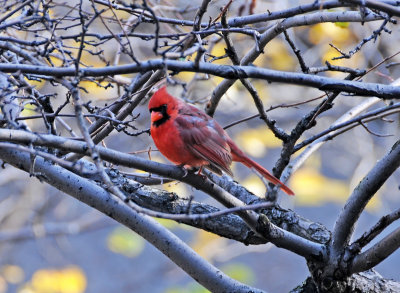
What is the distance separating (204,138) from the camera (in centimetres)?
330

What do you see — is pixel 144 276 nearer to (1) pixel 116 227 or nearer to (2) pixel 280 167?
(1) pixel 116 227

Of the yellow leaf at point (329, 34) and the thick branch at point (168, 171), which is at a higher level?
the yellow leaf at point (329, 34)

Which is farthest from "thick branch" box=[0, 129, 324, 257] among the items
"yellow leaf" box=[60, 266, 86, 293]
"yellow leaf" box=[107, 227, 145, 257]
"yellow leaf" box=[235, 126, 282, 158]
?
"yellow leaf" box=[60, 266, 86, 293]

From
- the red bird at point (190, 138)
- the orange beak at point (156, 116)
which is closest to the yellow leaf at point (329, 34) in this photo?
the red bird at point (190, 138)

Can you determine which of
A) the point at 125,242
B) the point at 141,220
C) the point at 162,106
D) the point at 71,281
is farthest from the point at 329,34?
the point at 141,220

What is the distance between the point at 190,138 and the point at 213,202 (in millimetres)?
3363

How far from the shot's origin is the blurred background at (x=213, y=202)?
20.6 ft

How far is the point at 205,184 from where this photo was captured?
98.3 inches

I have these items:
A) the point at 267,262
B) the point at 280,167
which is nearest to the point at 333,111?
the point at 267,262

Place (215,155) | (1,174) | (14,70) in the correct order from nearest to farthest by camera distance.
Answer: (14,70)
(215,155)
(1,174)

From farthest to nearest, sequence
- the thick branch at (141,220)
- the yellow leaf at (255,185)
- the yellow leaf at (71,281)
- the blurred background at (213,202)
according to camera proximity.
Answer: the yellow leaf at (71,281) → the blurred background at (213,202) → the yellow leaf at (255,185) → the thick branch at (141,220)

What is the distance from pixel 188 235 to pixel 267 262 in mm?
1029

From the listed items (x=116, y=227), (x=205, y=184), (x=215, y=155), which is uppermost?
(x=116, y=227)

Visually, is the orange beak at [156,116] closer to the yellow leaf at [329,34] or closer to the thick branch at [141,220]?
the thick branch at [141,220]
